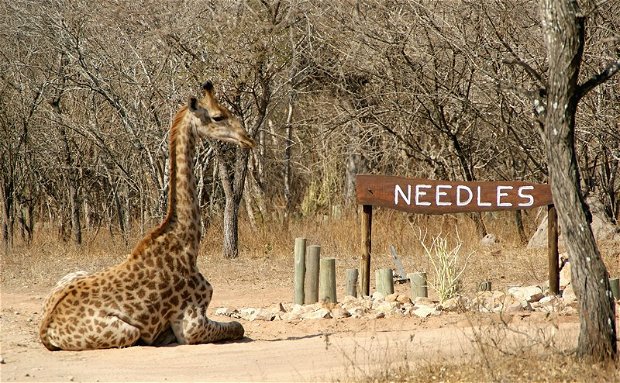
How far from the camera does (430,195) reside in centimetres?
1315

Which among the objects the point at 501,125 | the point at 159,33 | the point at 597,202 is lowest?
the point at 597,202

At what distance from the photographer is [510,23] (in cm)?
1798

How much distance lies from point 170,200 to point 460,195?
13.9 ft

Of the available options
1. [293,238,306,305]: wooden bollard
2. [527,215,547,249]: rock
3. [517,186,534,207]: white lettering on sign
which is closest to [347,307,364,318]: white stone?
[293,238,306,305]: wooden bollard

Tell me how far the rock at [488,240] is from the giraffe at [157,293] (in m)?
8.81

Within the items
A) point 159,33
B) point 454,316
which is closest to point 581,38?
point 454,316

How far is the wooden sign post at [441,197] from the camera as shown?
1306 cm

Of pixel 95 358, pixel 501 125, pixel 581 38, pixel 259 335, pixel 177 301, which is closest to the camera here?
pixel 581 38

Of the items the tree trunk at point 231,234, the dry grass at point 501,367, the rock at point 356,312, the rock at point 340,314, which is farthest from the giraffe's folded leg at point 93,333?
the tree trunk at point 231,234

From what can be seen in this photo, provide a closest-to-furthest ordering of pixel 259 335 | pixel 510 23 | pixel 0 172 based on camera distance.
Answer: pixel 259 335 < pixel 510 23 < pixel 0 172

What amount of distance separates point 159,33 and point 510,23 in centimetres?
567

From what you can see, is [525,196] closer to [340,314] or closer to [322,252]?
[340,314]

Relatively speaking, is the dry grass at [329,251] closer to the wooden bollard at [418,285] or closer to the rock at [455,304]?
the wooden bollard at [418,285]

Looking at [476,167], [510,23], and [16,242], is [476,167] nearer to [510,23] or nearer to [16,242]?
[510,23]
